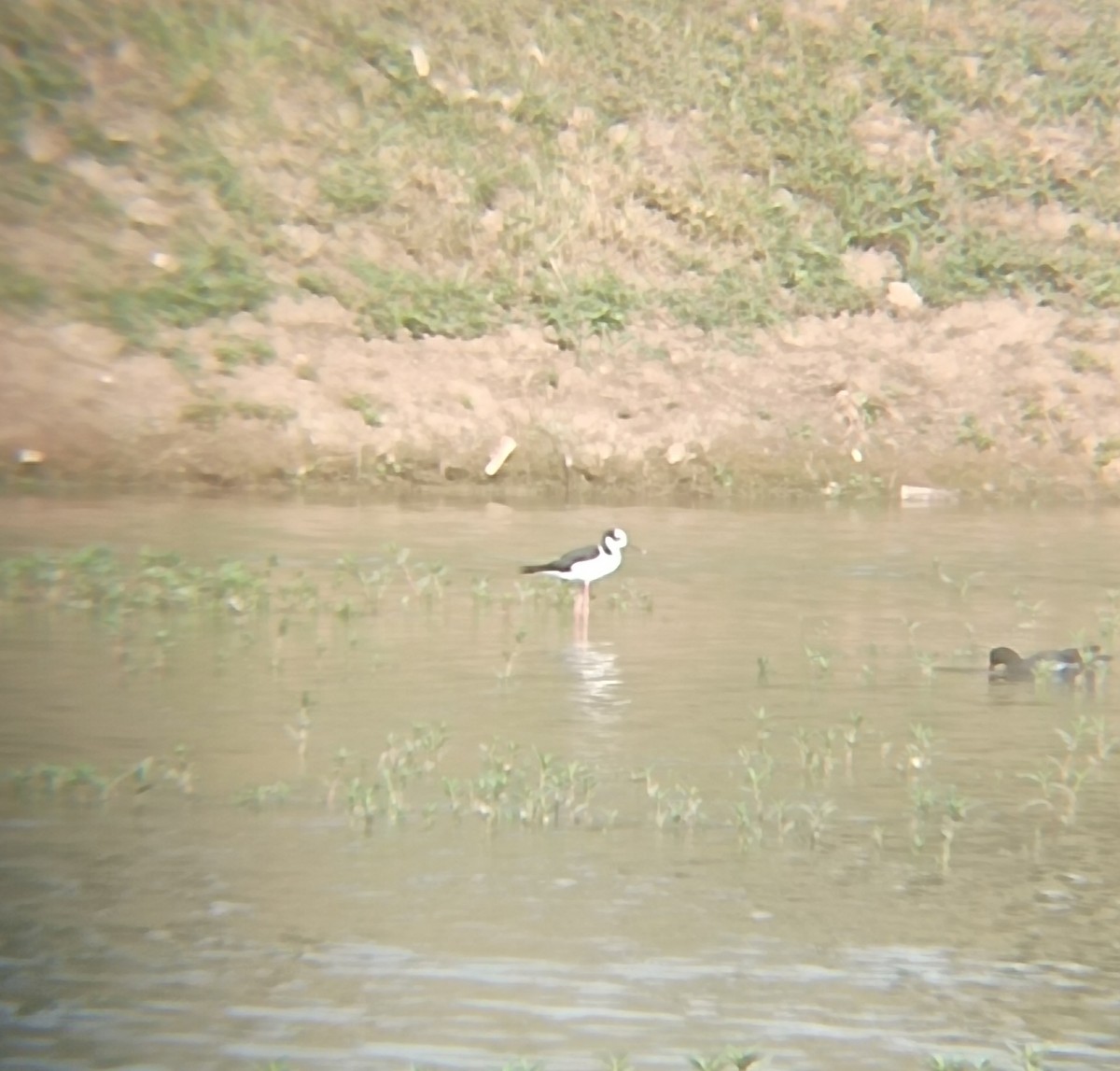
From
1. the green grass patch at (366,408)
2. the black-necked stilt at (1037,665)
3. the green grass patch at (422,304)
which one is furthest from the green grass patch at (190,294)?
the black-necked stilt at (1037,665)

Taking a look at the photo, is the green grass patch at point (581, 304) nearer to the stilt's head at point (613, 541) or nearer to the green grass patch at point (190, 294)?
the green grass patch at point (190, 294)

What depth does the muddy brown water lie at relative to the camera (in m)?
7.11

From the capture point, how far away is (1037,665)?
12.9 m

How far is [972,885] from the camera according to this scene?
28.6ft

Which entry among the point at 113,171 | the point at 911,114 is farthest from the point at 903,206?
the point at 113,171

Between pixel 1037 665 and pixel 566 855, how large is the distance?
469 cm

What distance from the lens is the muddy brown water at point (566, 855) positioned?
711cm

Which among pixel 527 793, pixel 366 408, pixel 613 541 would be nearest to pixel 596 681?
pixel 613 541

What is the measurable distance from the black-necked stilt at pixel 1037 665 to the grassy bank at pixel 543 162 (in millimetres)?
10657

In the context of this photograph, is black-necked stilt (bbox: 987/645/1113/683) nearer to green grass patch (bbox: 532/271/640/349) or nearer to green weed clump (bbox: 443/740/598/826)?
green weed clump (bbox: 443/740/598/826)

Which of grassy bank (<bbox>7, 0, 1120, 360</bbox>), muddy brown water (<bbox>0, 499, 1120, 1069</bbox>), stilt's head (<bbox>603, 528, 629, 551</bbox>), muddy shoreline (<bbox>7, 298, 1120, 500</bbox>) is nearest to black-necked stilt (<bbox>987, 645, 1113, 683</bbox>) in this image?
muddy brown water (<bbox>0, 499, 1120, 1069</bbox>)

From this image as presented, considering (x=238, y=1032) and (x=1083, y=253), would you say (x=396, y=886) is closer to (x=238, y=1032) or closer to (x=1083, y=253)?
(x=238, y=1032)

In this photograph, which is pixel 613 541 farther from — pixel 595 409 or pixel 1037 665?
pixel 595 409

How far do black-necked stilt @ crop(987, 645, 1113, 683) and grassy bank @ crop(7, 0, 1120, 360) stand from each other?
1066cm
